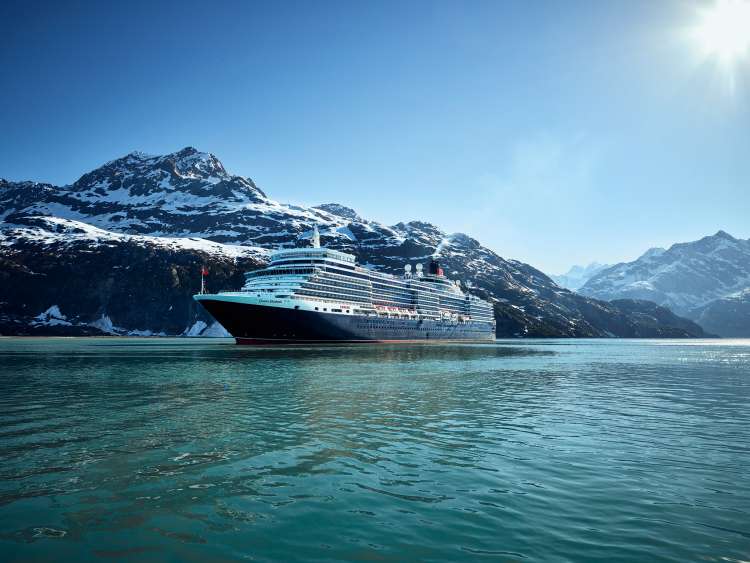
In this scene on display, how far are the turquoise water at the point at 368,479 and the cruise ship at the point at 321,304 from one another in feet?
185


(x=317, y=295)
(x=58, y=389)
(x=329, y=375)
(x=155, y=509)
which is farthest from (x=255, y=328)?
(x=155, y=509)

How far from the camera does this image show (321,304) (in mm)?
87562

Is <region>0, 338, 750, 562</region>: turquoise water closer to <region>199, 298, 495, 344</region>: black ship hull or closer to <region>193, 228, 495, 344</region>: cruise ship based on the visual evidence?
<region>199, 298, 495, 344</region>: black ship hull

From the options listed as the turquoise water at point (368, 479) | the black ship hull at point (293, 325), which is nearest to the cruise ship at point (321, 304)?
the black ship hull at point (293, 325)

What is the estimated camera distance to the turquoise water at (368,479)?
7508mm

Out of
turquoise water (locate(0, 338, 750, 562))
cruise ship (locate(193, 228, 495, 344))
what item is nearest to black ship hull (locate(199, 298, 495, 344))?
cruise ship (locate(193, 228, 495, 344))

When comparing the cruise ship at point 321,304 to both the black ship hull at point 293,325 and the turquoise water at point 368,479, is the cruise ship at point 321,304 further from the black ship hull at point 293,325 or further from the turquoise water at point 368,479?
the turquoise water at point 368,479

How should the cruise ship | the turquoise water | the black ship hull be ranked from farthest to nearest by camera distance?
the cruise ship, the black ship hull, the turquoise water

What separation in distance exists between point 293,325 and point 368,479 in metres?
73.8

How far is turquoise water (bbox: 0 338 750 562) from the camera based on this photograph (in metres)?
7.51

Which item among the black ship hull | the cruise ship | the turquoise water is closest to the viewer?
the turquoise water

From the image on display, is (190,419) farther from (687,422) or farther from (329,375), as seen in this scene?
(687,422)

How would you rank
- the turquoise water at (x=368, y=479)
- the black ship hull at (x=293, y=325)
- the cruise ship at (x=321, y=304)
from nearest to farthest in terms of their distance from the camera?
the turquoise water at (x=368, y=479) < the black ship hull at (x=293, y=325) < the cruise ship at (x=321, y=304)

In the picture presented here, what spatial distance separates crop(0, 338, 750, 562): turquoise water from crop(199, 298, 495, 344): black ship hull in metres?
55.3
